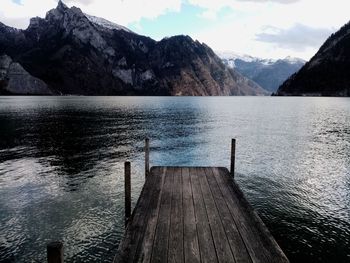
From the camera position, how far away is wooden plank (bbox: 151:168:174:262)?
9652 millimetres

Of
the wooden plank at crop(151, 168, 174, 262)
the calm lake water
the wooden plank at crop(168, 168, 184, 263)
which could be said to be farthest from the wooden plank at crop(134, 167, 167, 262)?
the calm lake water

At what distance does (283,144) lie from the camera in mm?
45312

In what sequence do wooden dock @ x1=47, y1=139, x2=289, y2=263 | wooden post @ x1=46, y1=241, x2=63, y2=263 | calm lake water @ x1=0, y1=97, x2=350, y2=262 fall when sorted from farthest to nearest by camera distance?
calm lake water @ x1=0, y1=97, x2=350, y2=262 → wooden dock @ x1=47, y1=139, x2=289, y2=263 → wooden post @ x1=46, y1=241, x2=63, y2=263

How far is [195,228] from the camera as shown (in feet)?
37.8

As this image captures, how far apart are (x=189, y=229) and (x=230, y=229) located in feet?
4.97

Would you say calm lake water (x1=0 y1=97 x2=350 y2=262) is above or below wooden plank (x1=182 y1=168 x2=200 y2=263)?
below

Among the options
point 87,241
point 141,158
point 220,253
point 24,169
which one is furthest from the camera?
point 141,158

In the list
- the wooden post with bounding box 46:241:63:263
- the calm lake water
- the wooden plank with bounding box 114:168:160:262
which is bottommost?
the calm lake water

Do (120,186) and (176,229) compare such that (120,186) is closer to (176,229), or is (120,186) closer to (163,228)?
(163,228)

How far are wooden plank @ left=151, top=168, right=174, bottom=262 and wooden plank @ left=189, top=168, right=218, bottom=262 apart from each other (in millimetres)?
1154

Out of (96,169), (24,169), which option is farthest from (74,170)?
(24,169)

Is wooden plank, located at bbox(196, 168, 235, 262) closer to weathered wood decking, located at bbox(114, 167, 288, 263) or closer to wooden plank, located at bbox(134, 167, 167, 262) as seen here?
weathered wood decking, located at bbox(114, 167, 288, 263)

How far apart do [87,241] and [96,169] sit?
14772 mm

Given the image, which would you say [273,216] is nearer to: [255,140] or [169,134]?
[255,140]
